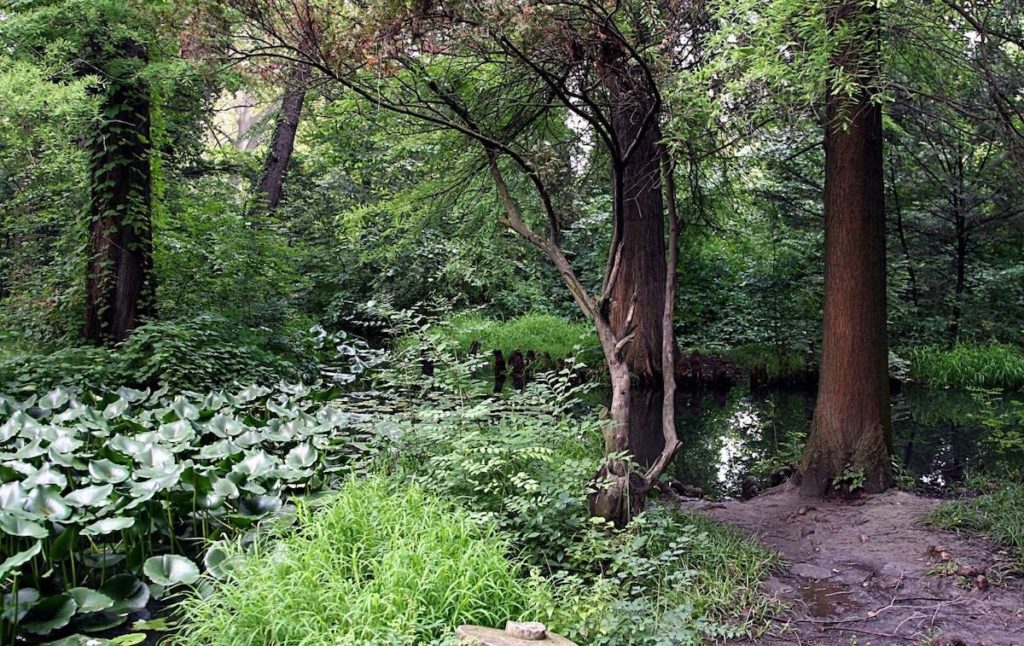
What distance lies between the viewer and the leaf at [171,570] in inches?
139

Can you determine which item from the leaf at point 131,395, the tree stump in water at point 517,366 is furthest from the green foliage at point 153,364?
the tree stump in water at point 517,366

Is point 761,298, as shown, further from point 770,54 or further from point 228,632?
point 228,632

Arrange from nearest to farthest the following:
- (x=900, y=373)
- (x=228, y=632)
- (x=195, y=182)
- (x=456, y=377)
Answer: (x=228, y=632), (x=456, y=377), (x=900, y=373), (x=195, y=182)

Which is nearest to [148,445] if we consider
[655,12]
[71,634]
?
[71,634]

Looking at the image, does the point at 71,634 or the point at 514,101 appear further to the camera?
the point at 514,101

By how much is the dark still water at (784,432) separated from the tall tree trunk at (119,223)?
5.61 meters

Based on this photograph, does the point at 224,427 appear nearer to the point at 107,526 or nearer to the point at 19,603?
the point at 107,526

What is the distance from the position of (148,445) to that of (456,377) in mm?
1831

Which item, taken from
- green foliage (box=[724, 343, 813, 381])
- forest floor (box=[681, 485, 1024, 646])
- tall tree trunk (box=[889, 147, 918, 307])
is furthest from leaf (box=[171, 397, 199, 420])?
tall tree trunk (box=[889, 147, 918, 307])

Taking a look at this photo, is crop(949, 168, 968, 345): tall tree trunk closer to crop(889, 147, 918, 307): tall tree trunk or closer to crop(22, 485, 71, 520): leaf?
crop(889, 147, 918, 307): tall tree trunk

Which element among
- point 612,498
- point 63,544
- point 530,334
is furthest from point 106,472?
point 530,334

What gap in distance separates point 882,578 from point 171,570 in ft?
11.5

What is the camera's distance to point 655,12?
14.5ft

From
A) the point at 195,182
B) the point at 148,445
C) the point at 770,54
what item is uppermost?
the point at 195,182
